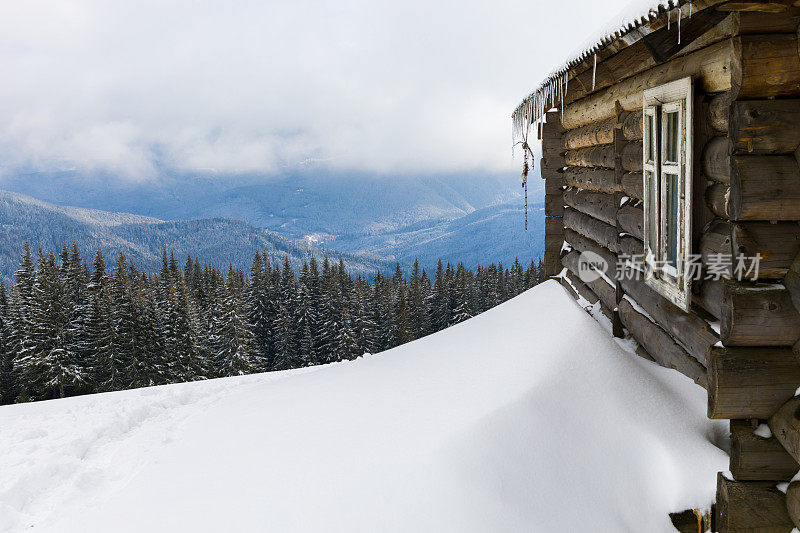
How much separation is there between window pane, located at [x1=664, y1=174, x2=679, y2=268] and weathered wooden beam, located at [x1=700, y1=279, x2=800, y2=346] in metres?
1.38

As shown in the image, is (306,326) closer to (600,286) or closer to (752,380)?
(600,286)

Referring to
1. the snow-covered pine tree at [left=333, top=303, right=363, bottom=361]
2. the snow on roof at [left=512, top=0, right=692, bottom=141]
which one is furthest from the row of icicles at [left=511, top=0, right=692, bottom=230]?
the snow-covered pine tree at [left=333, top=303, right=363, bottom=361]

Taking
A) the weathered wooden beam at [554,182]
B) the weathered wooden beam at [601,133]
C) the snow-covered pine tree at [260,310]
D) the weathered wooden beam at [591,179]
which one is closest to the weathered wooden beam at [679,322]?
the weathered wooden beam at [591,179]

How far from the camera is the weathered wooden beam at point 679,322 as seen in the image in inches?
161

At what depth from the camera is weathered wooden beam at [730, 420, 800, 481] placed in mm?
3412

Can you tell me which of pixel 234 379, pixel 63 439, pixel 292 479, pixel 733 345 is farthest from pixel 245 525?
pixel 234 379

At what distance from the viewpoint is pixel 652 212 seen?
17.3ft

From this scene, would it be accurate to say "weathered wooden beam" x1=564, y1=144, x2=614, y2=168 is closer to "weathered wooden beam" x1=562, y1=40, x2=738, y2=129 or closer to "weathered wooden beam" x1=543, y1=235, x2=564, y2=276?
"weathered wooden beam" x1=562, y1=40, x2=738, y2=129

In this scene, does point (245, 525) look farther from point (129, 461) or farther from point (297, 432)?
point (129, 461)

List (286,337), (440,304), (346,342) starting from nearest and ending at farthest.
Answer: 1. (346,342)
2. (286,337)
3. (440,304)

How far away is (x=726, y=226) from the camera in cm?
380

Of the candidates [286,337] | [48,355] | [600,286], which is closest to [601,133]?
[600,286]

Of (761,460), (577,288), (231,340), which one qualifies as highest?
(577,288)

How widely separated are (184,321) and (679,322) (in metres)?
37.4
